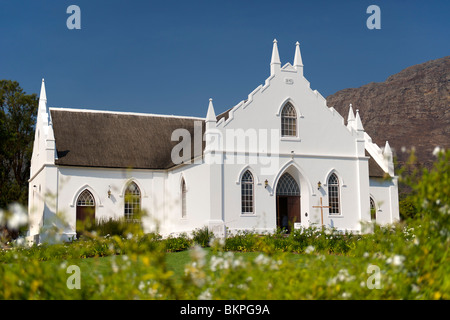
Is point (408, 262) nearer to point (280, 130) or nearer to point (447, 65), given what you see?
point (280, 130)

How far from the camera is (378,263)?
7949mm

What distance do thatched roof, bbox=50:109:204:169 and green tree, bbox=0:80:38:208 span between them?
1693 cm

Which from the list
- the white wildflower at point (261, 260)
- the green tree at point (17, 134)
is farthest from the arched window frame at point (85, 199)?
the white wildflower at point (261, 260)

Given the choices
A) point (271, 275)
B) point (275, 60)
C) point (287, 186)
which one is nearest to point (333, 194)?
point (287, 186)

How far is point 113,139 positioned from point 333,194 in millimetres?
14970

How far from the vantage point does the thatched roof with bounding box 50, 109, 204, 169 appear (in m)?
32.0

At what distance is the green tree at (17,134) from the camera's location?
162ft

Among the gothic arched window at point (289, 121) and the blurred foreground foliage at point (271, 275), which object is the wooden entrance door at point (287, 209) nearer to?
the gothic arched window at point (289, 121)

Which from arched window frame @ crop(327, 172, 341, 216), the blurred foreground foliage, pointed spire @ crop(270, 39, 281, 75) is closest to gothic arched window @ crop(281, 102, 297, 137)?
pointed spire @ crop(270, 39, 281, 75)

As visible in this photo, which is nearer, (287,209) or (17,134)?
(287,209)

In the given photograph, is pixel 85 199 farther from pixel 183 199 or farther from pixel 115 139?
pixel 183 199

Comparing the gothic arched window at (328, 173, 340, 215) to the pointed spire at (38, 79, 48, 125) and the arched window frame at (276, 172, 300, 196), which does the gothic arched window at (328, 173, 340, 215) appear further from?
the pointed spire at (38, 79, 48, 125)

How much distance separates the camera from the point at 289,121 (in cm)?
3017

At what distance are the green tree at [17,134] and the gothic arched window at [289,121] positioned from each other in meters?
29.5
